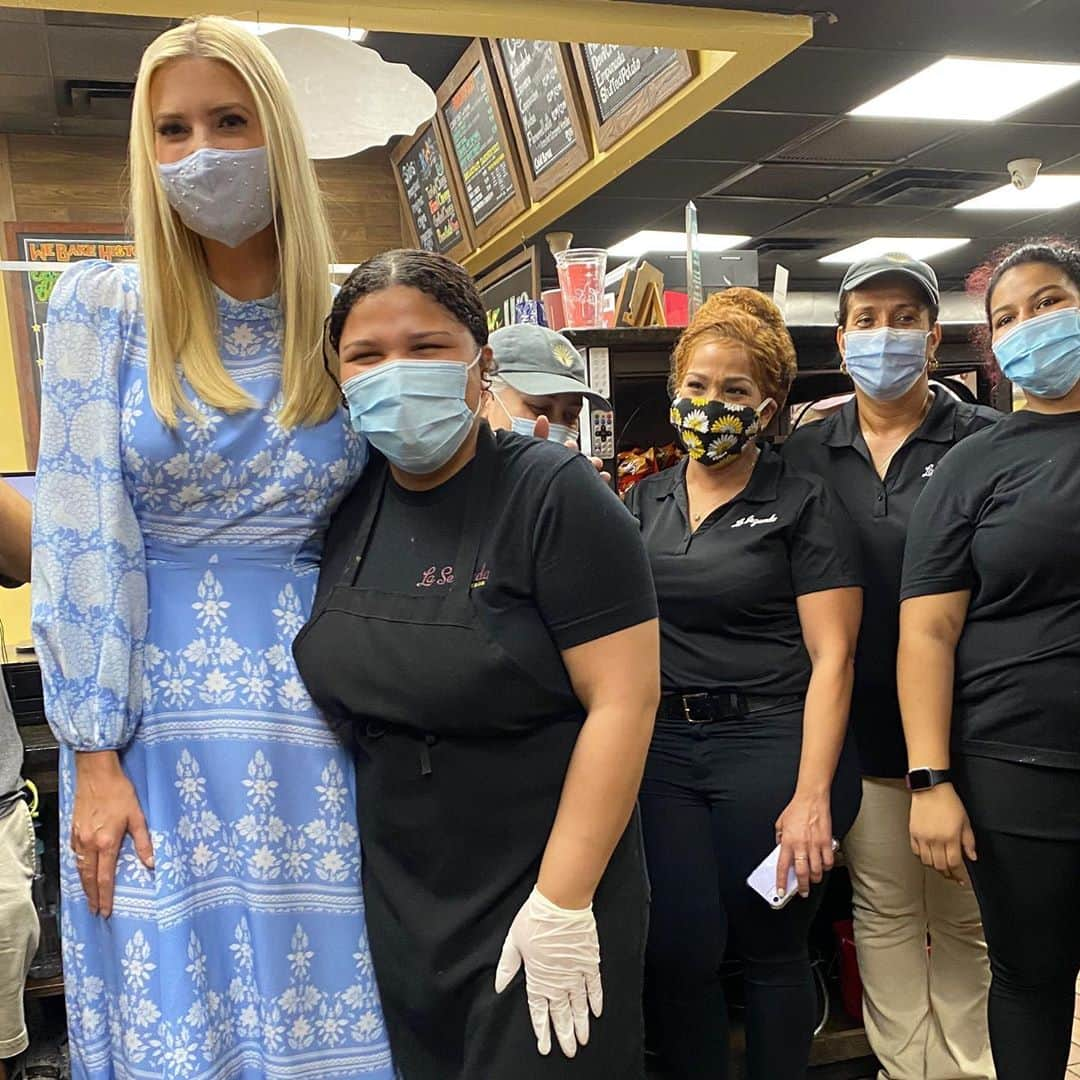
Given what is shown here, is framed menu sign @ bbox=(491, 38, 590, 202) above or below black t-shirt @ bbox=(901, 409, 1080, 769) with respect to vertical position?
above

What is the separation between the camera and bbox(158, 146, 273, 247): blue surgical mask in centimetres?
125

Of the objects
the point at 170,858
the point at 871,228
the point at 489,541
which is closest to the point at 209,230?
the point at 489,541

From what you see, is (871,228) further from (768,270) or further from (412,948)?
(412,948)

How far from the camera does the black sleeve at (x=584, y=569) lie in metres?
1.22

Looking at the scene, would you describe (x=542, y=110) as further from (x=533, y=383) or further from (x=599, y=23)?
(x=533, y=383)

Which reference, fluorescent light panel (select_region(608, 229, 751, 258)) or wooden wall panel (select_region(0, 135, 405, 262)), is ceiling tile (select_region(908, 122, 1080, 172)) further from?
wooden wall panel (select_region(0, 135, 405, 262))

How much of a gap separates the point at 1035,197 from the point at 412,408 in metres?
6.56

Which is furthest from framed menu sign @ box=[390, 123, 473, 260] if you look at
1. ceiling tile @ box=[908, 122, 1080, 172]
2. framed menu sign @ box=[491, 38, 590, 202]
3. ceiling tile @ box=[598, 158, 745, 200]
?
ceiling tile @ box=[908, 122, 1080, 172]

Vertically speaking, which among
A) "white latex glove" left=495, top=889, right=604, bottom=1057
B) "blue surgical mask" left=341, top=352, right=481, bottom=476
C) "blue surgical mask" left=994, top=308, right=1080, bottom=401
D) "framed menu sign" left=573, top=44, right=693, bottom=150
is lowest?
"white latex glove" left=495, top=889, right=604, bottom=1057

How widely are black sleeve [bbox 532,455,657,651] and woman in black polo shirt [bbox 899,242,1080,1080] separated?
2.51ft

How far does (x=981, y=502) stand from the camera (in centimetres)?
175

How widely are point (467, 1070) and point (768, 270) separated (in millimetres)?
7008

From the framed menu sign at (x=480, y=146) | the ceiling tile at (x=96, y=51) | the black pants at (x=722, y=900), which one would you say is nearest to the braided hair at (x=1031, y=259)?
the black pants at (x=722, y=900)

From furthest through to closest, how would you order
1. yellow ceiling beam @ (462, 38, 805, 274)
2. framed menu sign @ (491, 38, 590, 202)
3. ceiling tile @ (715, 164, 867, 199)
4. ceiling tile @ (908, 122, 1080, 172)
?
1. ceiling tile @ (715, 164, 867, 199)
2. ceiling tile @ (908, 122, 1080, 172)
3. framed menu sign @ (491, 38, 590, 202)
4. yellow ceiling beam @ (462, 38, 805, 274)
